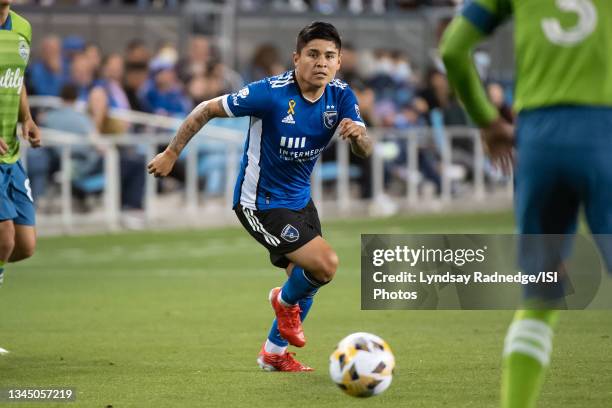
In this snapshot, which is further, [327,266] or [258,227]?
[258,227]

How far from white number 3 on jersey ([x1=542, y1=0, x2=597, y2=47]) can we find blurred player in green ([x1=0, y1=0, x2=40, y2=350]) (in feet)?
15.3

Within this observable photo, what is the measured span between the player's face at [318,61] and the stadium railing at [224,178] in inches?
442

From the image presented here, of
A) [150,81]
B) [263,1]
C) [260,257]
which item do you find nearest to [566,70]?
[260,257]

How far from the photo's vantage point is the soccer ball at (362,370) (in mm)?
7250

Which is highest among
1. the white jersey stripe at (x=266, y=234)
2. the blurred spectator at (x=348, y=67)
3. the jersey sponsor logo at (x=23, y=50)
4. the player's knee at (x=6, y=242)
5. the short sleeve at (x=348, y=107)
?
the jersey sponsor logo at (x=23, y=50)

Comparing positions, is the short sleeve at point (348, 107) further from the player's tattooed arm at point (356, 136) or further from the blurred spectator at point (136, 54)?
the blurred spectator at point (136, 54)

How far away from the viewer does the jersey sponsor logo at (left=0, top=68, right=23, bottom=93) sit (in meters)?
9.18

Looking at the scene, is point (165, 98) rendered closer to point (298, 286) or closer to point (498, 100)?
point (498, 100)

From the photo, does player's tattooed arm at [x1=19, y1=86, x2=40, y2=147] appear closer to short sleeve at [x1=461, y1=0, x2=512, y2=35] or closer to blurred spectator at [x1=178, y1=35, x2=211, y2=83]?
short sleeve at [x1=461, y1=0, x2=512, y2=35]

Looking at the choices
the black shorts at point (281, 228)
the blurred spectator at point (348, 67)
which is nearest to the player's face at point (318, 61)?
the black shorts at point (281, 228)

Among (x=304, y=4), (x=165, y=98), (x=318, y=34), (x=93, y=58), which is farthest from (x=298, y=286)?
(x=304, y=4)

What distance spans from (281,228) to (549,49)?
347cm

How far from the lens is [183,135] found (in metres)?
8.27

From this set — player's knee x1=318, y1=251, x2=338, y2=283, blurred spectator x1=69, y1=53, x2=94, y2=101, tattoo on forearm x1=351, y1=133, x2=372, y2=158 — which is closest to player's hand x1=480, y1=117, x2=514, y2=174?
tattoo on forearm x1=351, y1=133, x2=372, y2=158
